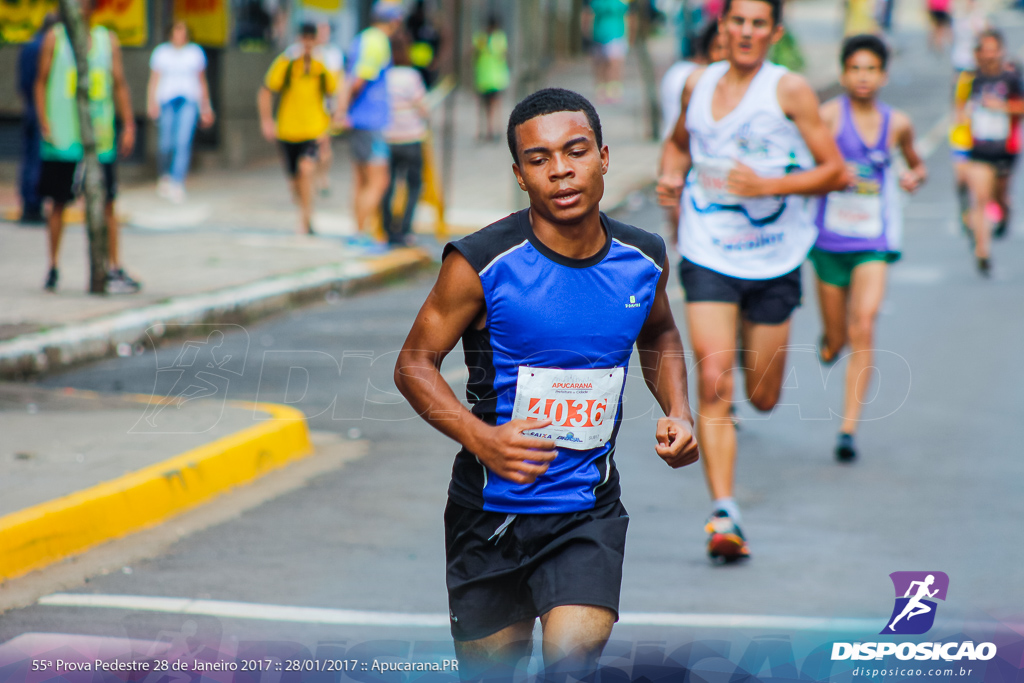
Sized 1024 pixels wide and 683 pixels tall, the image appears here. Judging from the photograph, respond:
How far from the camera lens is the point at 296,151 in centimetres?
1387

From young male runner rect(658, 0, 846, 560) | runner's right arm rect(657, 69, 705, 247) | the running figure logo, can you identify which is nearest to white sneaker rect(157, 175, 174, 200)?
runner's right arm rect(657, 69, 705, 247)

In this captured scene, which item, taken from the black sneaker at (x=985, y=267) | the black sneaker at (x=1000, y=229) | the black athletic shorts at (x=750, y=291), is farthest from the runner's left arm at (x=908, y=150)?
the black sneaker at (x=1000, y=229)

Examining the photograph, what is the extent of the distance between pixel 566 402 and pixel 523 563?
39 centimetres

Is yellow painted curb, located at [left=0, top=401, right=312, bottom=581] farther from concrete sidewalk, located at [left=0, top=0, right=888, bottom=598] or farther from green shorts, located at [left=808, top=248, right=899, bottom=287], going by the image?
green shorts, located at [left=808, top=248, right=899, bottom=287]

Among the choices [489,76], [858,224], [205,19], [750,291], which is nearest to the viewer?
[750,291]

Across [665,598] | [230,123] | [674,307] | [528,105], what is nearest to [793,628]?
[665,598]

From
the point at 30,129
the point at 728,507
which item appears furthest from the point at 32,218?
the point at 728,507

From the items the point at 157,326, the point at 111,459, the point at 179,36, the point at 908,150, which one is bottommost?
the point at 157,326

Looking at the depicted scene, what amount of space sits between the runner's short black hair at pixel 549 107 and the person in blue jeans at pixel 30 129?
8499 mm

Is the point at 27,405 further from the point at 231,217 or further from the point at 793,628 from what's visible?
the point at 231,217

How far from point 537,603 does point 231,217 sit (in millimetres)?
12942

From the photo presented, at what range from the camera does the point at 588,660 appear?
10.4 feet

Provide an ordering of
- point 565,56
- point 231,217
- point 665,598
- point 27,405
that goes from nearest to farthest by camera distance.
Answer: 1. point 665,598
2. point 27,405
3. point 231,217
4. point 565,56

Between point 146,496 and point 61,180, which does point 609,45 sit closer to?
point 61,180
